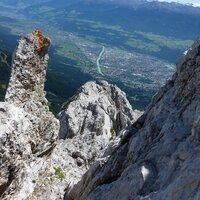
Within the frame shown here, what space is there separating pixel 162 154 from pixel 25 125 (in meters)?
10.1

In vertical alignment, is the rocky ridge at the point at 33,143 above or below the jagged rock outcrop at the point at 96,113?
above

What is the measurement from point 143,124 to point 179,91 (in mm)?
4036

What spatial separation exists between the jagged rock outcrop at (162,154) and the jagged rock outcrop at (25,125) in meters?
3.71

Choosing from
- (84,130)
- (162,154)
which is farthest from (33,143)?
(84,130)

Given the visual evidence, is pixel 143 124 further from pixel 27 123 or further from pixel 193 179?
pixel 193 179

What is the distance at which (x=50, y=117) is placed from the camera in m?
34.2

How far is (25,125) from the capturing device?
87.6 ft

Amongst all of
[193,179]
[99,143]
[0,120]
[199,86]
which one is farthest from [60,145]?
[193,179]

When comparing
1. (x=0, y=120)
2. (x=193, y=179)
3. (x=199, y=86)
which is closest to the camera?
(x=193, y=179)

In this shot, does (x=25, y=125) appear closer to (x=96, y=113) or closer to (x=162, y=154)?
(x=162, y=154)

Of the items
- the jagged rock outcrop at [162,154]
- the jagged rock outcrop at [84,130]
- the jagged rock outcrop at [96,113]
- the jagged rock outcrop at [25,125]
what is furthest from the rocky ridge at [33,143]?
the jagged rock outcrop at [96,113]

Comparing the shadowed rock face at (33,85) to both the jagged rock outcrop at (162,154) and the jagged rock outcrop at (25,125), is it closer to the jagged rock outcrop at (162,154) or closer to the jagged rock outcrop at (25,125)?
the jagged rock outcrop at (25,125)

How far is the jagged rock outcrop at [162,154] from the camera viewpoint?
54.8ft

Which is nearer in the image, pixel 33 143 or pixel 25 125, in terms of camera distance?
pixel 25 125
